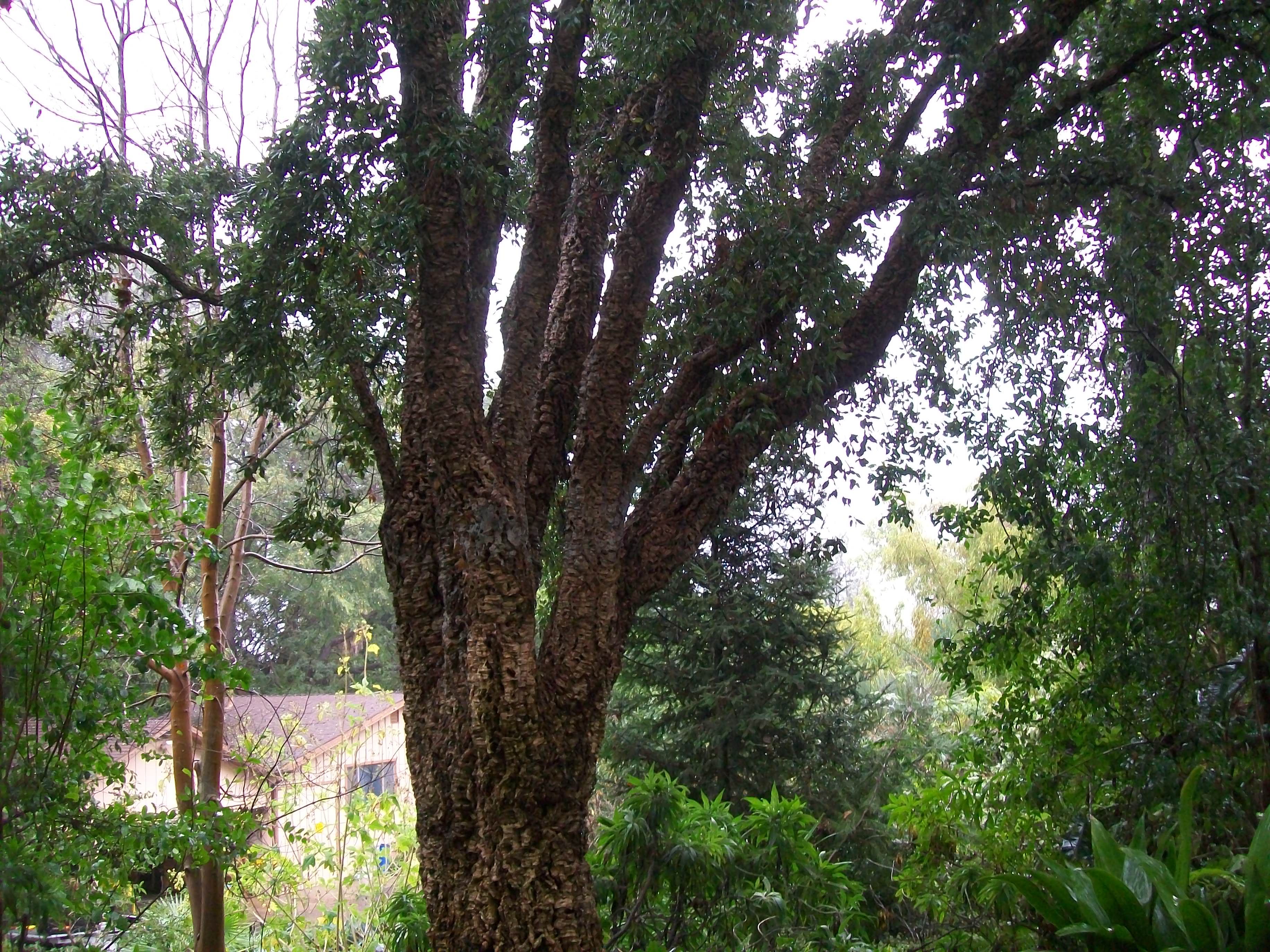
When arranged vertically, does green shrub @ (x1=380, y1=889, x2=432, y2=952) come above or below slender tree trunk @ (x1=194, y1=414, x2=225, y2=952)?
below

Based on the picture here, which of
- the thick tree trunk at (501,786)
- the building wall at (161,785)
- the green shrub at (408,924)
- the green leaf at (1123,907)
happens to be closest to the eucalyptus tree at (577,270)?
the thick tree trunk at (501,786)

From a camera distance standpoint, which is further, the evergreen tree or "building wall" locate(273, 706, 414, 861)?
the evergreen tree

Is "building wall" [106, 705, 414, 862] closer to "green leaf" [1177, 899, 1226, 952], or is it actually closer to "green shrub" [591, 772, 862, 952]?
"green shrub" [591, 772, 862, 952]

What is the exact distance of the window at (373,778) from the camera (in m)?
6.84

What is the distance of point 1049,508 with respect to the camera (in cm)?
503

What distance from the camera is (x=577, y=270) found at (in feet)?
14.6

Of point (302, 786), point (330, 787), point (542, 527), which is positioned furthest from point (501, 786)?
point (330, 787)

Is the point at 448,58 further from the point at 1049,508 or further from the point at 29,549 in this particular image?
the point at 1049,508

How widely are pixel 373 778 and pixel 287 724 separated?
120cm

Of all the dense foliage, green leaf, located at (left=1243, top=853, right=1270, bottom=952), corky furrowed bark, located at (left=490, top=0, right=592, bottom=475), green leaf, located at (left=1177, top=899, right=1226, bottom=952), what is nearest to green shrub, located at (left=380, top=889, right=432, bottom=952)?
the dense foliage

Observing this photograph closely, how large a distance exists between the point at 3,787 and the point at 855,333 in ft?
11.9

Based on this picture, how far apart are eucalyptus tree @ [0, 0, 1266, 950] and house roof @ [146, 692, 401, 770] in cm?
185

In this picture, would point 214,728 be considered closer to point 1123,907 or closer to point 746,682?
point 746,682

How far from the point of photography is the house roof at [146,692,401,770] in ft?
23.5
